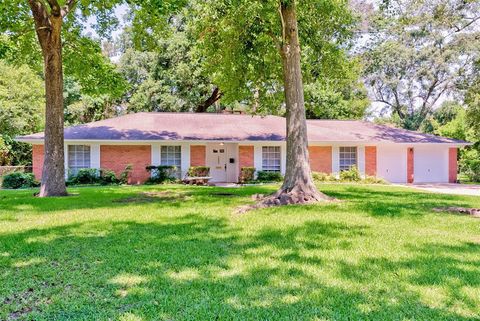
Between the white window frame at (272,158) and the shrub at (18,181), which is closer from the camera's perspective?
the shrub at (18,181)

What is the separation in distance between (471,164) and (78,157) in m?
26.3

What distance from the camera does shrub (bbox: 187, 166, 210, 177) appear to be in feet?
66.4

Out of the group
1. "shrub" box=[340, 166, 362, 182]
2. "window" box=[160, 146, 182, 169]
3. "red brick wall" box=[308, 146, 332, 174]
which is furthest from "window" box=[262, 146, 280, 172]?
"window" box=[160, 146, 182, 169]

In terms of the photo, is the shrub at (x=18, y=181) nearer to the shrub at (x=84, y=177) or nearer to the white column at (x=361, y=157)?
the shrub at (x=84, y=177)

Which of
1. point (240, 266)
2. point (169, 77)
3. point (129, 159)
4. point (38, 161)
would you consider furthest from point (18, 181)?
point (240, 266)

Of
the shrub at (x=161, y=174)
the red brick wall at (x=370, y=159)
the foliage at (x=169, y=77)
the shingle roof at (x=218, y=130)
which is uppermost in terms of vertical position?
the foliage at (x=169, y=77)

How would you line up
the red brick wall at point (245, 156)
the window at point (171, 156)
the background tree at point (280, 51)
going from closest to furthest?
the background tree at point (280, 51) < the window at point (171, 156) < the red brick wall at point (245, 156)

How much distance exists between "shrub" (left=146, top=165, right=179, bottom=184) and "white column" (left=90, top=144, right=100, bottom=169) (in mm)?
2658

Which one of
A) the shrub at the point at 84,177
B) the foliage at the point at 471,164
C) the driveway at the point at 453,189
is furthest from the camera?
the foliage at the point at 471,164

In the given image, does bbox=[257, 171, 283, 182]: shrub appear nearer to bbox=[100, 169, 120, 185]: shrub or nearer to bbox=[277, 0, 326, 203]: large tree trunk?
bbox=[100, 169, 120, 185]: shrub

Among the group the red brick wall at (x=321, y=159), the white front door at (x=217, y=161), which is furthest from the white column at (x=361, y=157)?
the white front door at (x=217, y=161)

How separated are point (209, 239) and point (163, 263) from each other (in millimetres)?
1524

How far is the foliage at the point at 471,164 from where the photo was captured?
87.6ft

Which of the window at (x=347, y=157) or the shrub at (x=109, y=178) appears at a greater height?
the window at (x=347, y=157)
